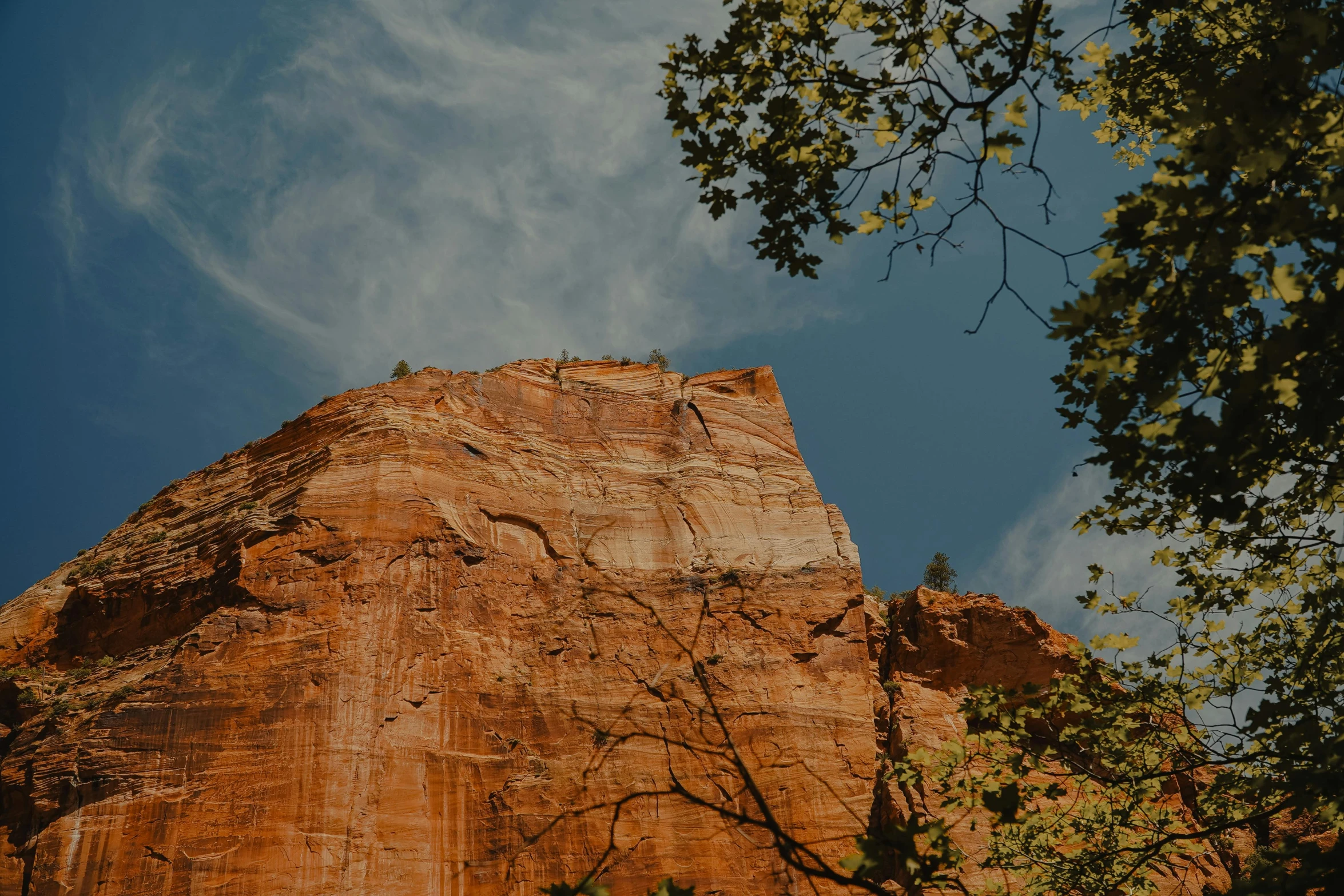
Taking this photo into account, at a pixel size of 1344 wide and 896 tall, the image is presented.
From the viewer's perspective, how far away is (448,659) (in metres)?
19.9

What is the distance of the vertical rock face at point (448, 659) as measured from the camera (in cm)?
1727

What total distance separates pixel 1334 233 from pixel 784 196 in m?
4.13

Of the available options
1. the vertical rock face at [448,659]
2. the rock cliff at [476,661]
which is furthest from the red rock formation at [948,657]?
the vertical rock face at [448,659]

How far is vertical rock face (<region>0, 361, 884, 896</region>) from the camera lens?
17266 mm

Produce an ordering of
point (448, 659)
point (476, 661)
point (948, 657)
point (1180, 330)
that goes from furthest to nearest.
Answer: point (948, 657) → point (476, 661) → point (448, 659) → point (1180, 330)

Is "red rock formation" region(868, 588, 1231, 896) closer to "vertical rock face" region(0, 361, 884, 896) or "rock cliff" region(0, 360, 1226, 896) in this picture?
"rock cliff" region(0, 360, 1226, 896)

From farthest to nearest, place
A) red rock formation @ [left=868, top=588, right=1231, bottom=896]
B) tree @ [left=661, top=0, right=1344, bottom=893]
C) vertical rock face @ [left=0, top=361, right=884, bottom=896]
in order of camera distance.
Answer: red rock formation @ [left=868, top=588, right=1231, bottom=896], vertical rock face @ [left=0, top=361, right=884, bottom=896], tree @ [left=661, top=0, right=1344, bottom=893]

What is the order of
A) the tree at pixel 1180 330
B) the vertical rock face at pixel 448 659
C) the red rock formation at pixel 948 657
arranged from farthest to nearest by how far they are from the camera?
1. the red rock formation at pixel 948 657
2. the vertical rock face at pixel 448 659
3. the tree at pixel 1180 330

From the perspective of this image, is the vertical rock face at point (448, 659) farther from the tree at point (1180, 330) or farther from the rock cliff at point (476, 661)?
the tree at point (1180, 330)

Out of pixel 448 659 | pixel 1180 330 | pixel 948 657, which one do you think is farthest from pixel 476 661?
pixel 1180 330

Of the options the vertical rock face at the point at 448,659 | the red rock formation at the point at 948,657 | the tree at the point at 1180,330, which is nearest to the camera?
the tree at the point at 1180,330

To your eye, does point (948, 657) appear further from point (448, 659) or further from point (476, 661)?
point (448, 659)

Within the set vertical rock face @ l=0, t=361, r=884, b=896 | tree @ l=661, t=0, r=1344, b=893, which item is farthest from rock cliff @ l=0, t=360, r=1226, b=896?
tree @ l=661, t=0, r=1344, b=893

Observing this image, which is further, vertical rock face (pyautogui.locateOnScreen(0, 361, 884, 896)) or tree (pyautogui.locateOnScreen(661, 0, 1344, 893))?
vertical rock face (pyautogui.locateOnScreen(0, 361, 884, 896))
